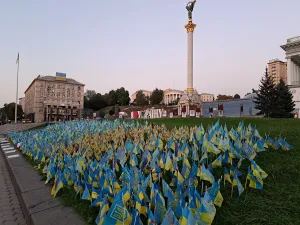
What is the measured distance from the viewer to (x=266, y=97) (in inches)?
1113

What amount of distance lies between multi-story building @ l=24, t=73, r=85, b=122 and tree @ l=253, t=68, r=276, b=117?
2635 inches

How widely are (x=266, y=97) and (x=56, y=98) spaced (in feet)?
261

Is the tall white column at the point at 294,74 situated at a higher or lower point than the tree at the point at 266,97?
higher

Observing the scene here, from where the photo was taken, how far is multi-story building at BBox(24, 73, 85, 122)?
278 feet

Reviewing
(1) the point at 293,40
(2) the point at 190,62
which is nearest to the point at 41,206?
(2) the point at 190,62

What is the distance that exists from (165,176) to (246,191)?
1323 millimetres

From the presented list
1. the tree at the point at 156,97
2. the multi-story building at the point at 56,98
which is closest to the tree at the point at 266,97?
the tree at the point at 156,97

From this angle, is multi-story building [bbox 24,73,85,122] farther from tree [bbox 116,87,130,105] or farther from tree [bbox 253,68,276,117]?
tree [bbox 253,68,276,117]

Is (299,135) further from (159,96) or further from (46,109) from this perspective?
(46,109)

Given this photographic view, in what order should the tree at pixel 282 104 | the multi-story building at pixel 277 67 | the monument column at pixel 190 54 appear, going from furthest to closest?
the multi-story building at pixel 277 67 → the monument column at pixel 190 54 → the tree at pixel 282 104

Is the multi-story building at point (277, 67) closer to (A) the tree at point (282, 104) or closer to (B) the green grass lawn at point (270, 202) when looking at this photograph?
(A) the tree at point (282, 104)

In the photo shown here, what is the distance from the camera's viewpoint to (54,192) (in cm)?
389

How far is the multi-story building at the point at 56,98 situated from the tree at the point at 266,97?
220ft

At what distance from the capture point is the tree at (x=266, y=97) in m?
25.9
